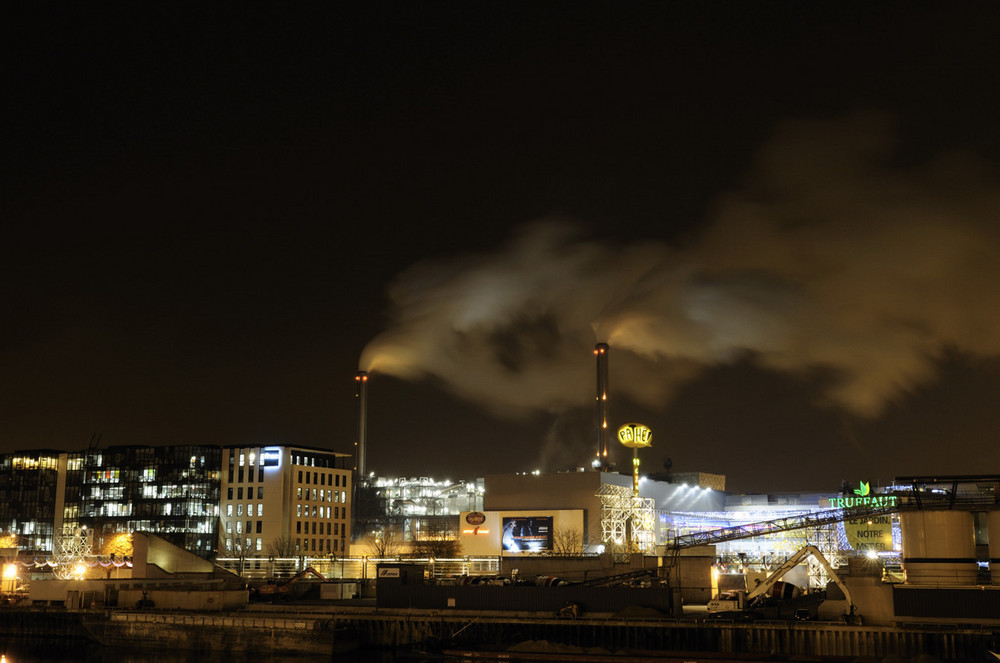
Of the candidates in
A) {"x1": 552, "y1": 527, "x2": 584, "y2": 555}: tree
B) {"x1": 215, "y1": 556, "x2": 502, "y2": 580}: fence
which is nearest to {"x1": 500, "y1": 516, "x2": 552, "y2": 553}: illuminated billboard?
{"x1": 552, "y1": 527, "x2": 584, "y2": 555}: tree

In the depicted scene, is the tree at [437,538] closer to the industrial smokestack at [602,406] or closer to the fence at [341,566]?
the fence at [341,566]

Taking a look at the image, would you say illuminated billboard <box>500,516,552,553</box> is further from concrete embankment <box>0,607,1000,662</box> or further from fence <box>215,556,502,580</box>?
concrete embankment <box>0,607,1000,662</box>

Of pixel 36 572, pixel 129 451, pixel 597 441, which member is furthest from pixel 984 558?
pixel 129 451

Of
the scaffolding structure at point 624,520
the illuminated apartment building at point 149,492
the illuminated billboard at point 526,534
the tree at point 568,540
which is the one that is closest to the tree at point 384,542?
the illuminated billboard at point 526,534

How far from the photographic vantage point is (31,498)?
6314 inches

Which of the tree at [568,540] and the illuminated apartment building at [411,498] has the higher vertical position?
the illuminated apartment building at [411,498]

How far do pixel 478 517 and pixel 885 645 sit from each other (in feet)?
244

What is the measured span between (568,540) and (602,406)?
33.1m

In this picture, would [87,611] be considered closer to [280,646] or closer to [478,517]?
[280,646]

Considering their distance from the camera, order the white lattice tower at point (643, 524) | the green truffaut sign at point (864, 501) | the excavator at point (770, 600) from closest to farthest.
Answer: the excavator at point (770, 600) < the green truffaut sign at point (864, 501) < the white lattice tower at point (643, 524)

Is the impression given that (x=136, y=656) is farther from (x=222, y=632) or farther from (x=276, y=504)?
(x=276, y=504)

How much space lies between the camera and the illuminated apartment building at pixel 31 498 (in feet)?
519

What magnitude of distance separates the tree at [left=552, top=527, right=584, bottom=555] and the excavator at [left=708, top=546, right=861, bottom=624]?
47925 millimetres

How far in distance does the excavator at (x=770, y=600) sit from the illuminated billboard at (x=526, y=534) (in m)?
51.6
